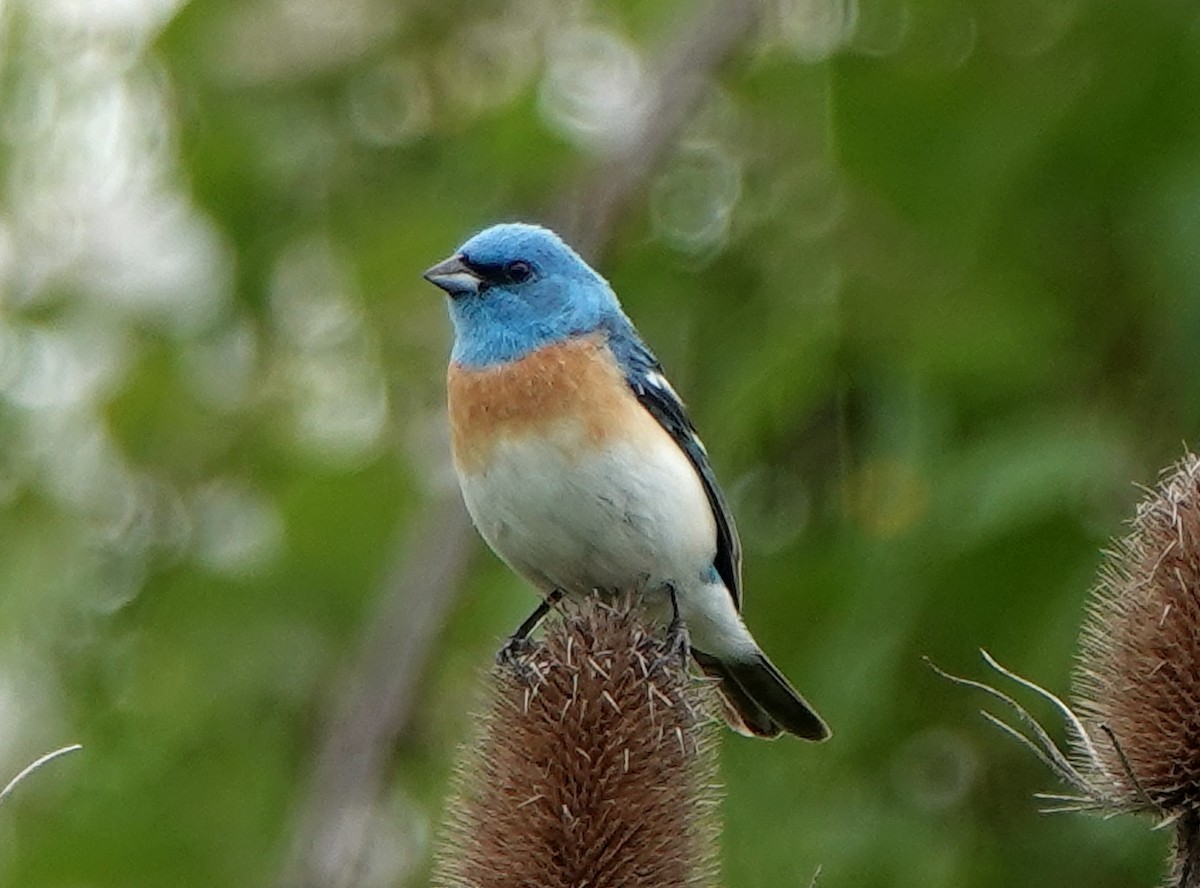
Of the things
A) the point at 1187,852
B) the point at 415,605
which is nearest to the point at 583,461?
the point at 415,605

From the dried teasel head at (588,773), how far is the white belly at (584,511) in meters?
0.82

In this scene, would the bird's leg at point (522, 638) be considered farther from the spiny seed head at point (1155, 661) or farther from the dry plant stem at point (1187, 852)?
the dry plant stem at point (1187, 852)

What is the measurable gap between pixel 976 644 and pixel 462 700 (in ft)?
7.62

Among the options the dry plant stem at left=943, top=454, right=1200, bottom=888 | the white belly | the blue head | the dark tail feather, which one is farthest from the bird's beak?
the dry plant stem at left=943, top=454, right=1200, bottom=888

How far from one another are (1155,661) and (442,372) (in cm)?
466

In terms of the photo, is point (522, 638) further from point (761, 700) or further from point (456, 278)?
point (456, 278)

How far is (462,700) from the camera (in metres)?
8.32

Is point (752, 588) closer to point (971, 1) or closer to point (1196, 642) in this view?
point (971, 1)

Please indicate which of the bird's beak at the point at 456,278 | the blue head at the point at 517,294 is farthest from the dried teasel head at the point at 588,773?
the bird's beak at the point at 456,278

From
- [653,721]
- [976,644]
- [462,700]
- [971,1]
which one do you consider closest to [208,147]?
[462,700]

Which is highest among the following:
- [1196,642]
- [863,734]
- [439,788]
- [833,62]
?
[833,62]

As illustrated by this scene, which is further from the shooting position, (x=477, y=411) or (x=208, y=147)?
(x=208, y=147)

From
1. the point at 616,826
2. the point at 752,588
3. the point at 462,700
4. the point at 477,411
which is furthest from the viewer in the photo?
the point at 462,700

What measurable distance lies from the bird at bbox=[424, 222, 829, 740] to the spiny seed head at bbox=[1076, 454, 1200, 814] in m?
1.36
